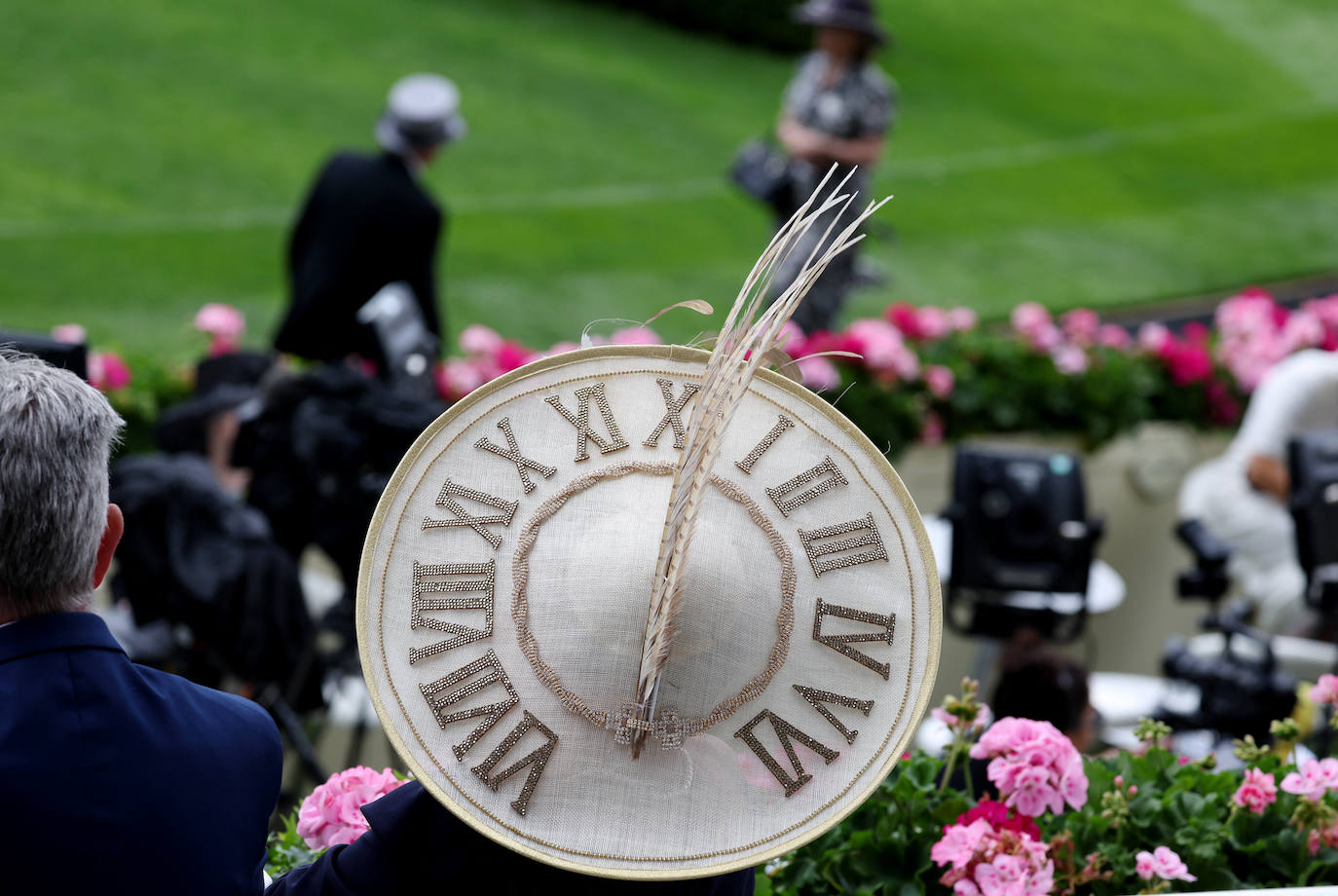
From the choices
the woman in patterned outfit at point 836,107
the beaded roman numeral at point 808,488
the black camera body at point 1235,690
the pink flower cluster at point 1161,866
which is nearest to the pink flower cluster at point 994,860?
the pink flower cluster at point 1161,866

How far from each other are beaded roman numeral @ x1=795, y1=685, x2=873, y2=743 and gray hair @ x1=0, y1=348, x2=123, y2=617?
0.73 m

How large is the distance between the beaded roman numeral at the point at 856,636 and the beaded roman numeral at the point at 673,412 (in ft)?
0.74

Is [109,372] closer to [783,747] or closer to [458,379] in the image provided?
[458,379]

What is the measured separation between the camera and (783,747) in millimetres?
1622

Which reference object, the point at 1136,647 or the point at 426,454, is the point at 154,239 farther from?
the point at 426,454

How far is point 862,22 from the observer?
6637 mm

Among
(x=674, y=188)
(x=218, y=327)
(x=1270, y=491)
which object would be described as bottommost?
(x=1270, y=491)

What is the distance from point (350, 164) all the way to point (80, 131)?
8.81 m

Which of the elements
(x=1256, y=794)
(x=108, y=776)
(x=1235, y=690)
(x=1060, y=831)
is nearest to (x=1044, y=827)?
(x=1060, y=831)

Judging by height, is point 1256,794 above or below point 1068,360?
below

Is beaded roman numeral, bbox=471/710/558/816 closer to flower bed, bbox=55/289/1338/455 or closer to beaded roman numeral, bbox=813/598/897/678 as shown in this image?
beaded roman numeral, bbox=813/598/897/678

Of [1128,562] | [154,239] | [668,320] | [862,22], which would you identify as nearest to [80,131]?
[154,239]

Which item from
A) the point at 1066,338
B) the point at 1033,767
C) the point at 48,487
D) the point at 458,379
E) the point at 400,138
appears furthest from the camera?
the point at 1066,338

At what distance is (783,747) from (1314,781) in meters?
0.94
